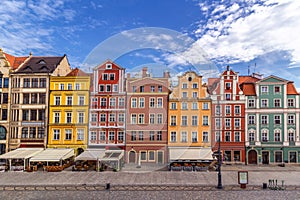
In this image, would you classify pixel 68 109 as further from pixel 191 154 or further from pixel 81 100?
pixel 191 154

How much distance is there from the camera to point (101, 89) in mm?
35375

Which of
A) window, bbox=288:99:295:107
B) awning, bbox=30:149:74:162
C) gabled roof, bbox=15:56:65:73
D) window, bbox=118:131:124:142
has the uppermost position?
gabled roof, bbox=15:56:65:73

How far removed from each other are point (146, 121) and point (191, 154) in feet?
22.8

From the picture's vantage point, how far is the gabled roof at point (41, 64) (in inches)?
1419

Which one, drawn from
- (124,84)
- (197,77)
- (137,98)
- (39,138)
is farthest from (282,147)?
(39,138)

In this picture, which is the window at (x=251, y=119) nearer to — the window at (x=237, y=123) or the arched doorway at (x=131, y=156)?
the window at (x=237, y=123)

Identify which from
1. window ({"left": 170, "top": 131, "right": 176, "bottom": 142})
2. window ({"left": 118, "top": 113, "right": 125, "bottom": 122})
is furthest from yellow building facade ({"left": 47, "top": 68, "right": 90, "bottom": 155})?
window ({"left": 170, "top": 131, "right": 176, "bottom": 142})

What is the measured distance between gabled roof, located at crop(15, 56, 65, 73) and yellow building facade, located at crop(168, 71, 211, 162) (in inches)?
659

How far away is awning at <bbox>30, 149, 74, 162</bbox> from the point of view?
2981 cm

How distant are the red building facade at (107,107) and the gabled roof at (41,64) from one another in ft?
21.1

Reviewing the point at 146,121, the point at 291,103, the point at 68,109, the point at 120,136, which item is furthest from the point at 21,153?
the point at 291,103

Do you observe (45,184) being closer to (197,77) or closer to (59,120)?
(59,120)

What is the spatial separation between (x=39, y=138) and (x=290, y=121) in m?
32.4

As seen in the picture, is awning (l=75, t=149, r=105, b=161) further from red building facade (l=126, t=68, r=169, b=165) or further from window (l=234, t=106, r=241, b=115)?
window (l=234, t=106, r=241, b=115)
